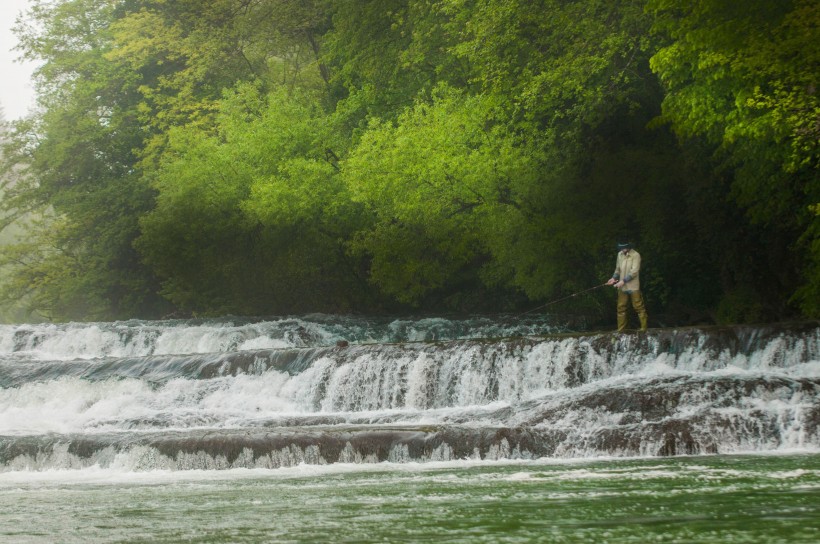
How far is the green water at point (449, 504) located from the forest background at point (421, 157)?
29.6ft

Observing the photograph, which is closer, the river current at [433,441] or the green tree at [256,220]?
the river current at [433,441]

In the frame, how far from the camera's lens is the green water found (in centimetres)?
705

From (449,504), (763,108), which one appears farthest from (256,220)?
(449,504)

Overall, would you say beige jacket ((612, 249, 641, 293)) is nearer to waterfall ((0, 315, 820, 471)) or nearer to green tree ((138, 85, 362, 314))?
waterfall ((0, 315, 820, 471))

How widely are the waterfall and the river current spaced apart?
3cm

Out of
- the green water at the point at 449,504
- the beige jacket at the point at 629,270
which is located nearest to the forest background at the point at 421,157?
the beige jacket at the point at 629,270

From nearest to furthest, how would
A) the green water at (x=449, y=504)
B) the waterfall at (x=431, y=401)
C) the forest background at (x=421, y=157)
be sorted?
1. the green water at (x=449, y=504)
2. the waterfall at (x=431, y=401)
3. the forest background at (x=421, y=157)

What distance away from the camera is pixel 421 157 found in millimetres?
28172

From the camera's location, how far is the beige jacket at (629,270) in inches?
717

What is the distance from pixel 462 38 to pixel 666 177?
9598 millimetres

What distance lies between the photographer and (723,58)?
1922 centimetres

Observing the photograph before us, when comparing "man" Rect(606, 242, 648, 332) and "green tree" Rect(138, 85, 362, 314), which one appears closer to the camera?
"man" Rect(606, 242, 648, 332)

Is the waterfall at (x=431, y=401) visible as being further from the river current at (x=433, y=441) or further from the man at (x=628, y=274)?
the man at (x=628, y=274)

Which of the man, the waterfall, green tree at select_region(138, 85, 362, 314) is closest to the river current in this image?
the waterfall
